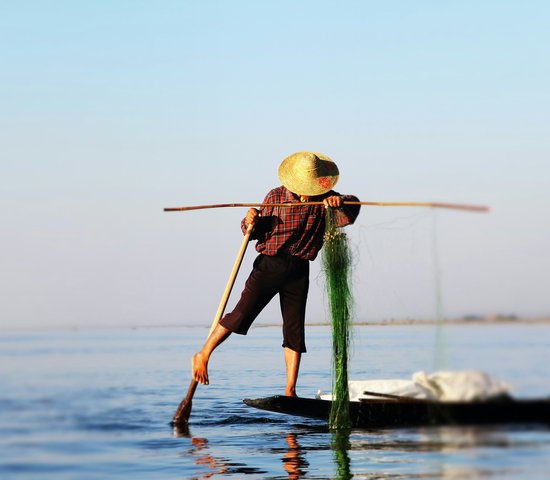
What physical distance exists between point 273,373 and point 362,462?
650 centimetres

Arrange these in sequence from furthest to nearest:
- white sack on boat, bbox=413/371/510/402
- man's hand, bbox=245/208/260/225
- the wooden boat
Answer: man's hand, bbox=245/208/260/225
white sack on boat, bbox=413/371/510/402
the wooden boat

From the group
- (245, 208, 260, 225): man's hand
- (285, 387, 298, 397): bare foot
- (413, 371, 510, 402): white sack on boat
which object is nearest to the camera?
(413, 371, 510, 402): white sack on boat

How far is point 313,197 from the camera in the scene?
7590 millimetres

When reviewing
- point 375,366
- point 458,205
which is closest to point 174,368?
point 375,366

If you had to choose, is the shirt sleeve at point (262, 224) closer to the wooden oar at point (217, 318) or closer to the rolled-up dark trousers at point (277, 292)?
the wooden oar at point (217, 318)

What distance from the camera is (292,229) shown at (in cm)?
744

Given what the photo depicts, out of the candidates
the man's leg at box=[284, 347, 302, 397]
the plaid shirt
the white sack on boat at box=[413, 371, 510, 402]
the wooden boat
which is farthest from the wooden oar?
the white sack on boat at box=[413, 371, 510, 402]

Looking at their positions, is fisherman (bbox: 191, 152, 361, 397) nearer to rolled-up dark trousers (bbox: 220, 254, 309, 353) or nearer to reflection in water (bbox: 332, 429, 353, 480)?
rolled-up dark trousers (bbox: 220, 254, 309, 353)

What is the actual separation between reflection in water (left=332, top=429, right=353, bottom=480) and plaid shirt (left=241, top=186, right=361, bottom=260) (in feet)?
4.73

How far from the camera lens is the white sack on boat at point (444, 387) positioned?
4552 millimetres

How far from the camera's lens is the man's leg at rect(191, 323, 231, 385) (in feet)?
24.5

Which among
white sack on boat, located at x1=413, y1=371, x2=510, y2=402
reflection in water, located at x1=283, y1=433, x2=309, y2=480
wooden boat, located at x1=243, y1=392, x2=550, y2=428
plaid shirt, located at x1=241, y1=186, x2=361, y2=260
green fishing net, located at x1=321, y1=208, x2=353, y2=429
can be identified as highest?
plaid shirt, located at x1=241, y1=186, x2=361, y2=260

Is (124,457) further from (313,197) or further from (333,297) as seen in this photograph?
(313,197)

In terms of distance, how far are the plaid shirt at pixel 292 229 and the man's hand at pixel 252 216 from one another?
0.05 m
